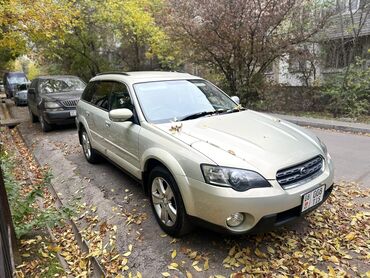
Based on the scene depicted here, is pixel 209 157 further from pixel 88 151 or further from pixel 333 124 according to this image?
pixel 333 124

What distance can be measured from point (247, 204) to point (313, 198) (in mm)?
734

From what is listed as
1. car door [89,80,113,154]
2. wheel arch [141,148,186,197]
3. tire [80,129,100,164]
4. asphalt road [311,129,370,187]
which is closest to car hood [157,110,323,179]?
wheel arch [141,148,186,197]

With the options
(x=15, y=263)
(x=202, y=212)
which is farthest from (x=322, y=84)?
(x=15, y=263)

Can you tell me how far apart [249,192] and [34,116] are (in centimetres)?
989

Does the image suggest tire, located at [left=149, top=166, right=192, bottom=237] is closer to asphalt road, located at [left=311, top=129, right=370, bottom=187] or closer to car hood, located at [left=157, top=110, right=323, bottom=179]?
car hood, located at [left=157, top=110, right=323, bottom=179]

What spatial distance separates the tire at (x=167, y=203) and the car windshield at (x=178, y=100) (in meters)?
0.71

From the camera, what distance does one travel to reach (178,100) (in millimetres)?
3992

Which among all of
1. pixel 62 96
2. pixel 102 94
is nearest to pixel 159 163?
pixel 102 94

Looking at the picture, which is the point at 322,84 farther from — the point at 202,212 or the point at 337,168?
the point at 202,212

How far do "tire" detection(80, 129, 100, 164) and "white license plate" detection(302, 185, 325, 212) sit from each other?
376cm

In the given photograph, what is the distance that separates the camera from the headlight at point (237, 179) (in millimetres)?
2607

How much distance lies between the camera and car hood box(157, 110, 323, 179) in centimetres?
271

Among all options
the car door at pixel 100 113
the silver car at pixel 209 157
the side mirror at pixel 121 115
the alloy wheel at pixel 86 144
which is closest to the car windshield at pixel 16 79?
the alloy wheel at pixel 86 144

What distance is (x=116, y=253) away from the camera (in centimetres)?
320
